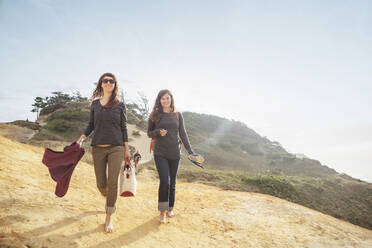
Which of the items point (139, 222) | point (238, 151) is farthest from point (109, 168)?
point (238, 151)

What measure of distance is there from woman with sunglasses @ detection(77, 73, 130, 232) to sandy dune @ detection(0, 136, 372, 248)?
52cm

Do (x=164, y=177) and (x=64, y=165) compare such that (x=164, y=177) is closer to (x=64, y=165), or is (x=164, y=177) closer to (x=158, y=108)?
(x=158, y=108)

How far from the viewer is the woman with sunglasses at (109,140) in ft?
10.6

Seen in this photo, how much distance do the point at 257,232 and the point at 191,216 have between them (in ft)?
4.26

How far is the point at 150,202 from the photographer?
17.7ft

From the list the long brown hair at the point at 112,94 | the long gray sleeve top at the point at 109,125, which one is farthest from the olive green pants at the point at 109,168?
the long brown hair at the point at 112,94

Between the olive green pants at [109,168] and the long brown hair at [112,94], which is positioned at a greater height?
the long brown hair at [112,94]

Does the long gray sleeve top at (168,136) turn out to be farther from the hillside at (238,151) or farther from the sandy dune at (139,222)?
the hillside at (238,151)

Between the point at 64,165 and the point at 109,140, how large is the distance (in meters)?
0.80

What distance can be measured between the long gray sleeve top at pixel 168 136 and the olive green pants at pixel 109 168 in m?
0.83

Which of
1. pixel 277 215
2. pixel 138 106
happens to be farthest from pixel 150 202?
pixel 138 106

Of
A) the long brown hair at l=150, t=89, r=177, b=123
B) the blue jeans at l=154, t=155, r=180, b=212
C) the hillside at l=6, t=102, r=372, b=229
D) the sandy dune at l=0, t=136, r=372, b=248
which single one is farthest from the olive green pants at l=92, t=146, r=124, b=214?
the hillside at l=6, t=102, r=372, b=229

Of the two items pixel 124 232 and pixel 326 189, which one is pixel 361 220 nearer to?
pixel 326 189

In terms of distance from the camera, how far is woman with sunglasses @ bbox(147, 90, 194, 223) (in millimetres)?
3885
